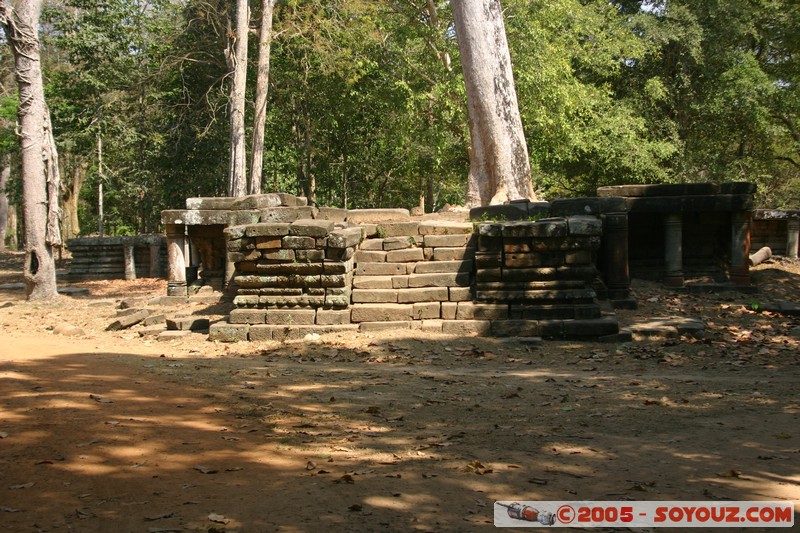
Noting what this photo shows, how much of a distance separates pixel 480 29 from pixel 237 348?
26.1ft

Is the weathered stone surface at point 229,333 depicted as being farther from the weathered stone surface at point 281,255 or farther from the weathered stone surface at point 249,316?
the weathered stone surface at point 281,255

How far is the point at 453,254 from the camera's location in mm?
10266

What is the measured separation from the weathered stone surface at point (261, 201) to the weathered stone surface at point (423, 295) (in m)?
3.52

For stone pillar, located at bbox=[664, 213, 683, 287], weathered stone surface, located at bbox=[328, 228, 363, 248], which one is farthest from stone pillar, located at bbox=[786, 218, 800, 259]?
weathered stone surface, located at bbox=[328, 228, 363, 248]

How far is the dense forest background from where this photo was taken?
19.7 meters

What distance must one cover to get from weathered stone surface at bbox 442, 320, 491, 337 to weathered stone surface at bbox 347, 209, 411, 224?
323 centimetres

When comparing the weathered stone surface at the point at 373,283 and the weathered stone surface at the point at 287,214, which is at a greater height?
the weathered stone surface at the point at 287,214

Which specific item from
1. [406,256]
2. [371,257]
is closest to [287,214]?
[371,257]

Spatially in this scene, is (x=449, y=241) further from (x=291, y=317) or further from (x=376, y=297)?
(x=291, y=317)

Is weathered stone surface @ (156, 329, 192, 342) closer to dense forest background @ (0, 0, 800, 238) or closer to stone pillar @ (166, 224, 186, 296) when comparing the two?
stone pillar @ (166, 224, 186, 296)

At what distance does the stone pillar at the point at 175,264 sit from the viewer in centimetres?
1342

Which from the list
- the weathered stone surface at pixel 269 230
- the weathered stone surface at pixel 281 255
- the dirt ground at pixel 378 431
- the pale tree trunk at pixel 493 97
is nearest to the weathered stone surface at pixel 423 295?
the dirt ground at pixel 378 431

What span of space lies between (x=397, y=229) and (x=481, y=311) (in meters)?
2.17
